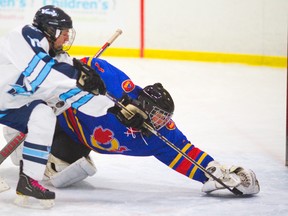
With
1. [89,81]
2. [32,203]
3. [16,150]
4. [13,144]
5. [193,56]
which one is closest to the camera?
[89,81]

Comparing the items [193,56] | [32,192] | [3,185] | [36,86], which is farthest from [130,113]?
[193,56]

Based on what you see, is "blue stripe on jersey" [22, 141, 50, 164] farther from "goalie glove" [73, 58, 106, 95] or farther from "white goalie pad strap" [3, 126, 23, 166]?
"white goalie pad strap" [3, 126, 23, 166]

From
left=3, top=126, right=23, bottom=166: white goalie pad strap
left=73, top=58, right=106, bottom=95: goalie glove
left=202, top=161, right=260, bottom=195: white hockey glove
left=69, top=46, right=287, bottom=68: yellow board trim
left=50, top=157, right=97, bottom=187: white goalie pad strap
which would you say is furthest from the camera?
left=69, top=46, right=287, bottom=68: yellow board trim

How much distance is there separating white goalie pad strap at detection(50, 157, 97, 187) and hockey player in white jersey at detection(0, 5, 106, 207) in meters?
0.33

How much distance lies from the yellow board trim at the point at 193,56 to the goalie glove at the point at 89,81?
4194mm

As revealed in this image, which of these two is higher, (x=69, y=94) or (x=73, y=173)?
(x=69, y=94)

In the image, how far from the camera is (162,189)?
382 centimetres

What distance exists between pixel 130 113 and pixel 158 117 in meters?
0.14

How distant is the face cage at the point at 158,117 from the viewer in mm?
3609

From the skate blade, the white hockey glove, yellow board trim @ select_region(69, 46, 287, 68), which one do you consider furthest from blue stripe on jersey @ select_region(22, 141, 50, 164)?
yellow board trim @ select_region(69, 46, 287, 68)

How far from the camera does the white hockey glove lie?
143 inches

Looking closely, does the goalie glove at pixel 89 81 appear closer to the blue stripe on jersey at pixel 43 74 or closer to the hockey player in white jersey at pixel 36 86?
the hockey player in white jersey at pixel 36 86

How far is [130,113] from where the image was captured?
3555 mm

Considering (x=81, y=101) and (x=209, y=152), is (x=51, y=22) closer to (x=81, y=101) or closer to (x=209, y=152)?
(x=81, y=101)
